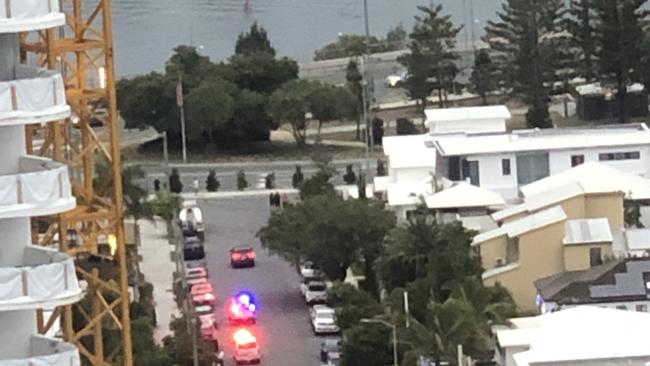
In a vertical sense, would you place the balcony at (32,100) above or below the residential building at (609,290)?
above

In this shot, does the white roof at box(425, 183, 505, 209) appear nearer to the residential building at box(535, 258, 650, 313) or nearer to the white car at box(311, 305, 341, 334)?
the white car at box(311, 305, 341, 334)

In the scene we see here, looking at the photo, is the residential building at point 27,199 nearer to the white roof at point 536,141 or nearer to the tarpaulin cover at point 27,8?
the tarpaulin cover at point 27,8

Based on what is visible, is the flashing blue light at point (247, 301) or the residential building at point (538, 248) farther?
the flashing blue light at point (247, 301)

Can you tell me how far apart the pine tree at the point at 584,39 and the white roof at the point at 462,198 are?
13.1m

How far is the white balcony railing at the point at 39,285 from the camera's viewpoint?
10445mm

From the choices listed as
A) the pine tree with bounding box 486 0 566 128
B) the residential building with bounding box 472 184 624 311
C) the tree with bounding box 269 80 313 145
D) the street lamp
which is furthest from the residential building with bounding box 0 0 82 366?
the pine tree with bounding box 486 0 566 128

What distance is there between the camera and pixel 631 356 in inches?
882

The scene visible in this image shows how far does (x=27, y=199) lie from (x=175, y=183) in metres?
31.7

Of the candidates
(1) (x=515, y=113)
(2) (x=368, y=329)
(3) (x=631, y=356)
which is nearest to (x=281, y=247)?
(2) (x=368, y=329)

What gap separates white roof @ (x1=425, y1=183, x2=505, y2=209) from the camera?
Result: 33969 millimetres

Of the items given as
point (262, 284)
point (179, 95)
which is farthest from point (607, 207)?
point (179, 95)

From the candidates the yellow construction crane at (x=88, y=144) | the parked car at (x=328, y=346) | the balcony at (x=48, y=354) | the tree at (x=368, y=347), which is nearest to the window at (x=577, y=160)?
the parked car at (x=328, y=346)

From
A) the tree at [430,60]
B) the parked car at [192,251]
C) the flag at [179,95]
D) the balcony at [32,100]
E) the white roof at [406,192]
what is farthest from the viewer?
the tree at [430,60]

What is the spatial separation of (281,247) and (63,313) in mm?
19623
